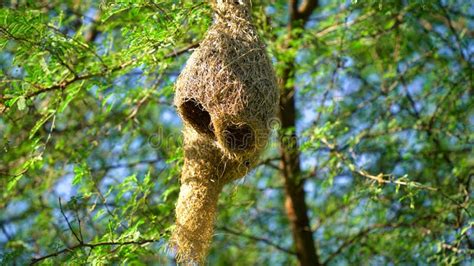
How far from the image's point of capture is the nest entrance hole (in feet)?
9.37

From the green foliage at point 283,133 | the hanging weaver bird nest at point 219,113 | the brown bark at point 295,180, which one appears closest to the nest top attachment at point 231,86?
the hanging weaver bird nest at point 219,113

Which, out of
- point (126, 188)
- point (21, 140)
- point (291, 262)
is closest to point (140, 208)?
point (126, 188)

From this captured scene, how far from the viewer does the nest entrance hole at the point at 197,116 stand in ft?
9.37

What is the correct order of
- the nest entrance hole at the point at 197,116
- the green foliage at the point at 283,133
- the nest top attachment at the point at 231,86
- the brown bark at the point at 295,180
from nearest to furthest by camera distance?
the nest top attachment at the point at 231,86 < the nest entrance hole at the point at 197,116 < the green foliage at the point at 283,133 < the brown bark at the point at 295,180

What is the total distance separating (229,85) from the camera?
8.91 feet

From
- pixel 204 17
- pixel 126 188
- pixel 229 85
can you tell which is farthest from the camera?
pixel 126 188

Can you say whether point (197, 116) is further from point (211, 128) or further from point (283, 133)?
point (283, 133)

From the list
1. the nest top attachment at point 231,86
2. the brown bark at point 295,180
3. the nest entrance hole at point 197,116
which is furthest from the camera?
the brown bark at point 295,180

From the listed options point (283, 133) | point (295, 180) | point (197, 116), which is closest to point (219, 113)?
point (197, 116)

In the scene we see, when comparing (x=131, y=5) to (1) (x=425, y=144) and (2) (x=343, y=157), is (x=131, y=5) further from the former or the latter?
(1) (x=425, y=144)

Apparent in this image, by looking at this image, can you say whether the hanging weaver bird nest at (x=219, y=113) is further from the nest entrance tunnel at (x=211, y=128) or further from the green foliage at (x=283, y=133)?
the green foliage at (x=283, y=133)

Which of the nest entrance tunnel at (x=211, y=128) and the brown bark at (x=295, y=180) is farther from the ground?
the brown bark at (x=295, y=180)

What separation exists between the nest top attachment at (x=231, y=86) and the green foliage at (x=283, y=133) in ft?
0.90

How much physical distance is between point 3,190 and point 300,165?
6.39ft
